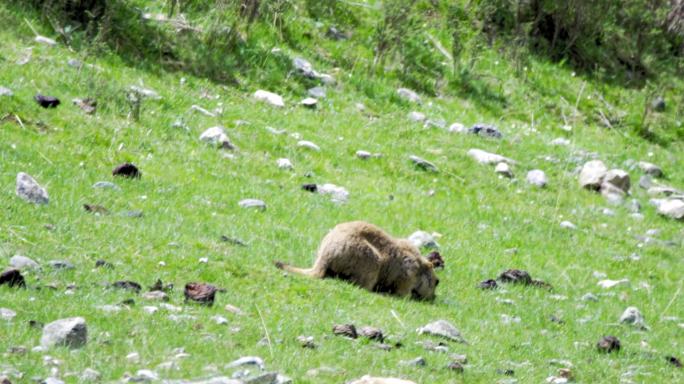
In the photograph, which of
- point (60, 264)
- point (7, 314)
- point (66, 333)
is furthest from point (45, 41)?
point (66, 333)

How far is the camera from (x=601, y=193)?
59.7ft

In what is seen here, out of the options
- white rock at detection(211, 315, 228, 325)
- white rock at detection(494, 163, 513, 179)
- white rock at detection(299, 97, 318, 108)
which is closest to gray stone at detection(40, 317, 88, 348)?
white rock at detection(211, 315, 228, 325)

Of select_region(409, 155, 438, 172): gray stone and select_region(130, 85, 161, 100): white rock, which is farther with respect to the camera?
select_region(409, 155, 438, 172): gray stone

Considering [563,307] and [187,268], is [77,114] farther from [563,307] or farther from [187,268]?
[563,307]

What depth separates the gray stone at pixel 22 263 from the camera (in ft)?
29.3

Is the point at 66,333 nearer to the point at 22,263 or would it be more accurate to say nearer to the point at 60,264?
the point at 22,263

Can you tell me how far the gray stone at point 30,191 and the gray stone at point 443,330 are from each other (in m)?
3.64

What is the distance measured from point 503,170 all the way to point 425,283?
647 centimetres

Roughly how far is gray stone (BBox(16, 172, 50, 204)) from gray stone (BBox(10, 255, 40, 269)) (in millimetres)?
1760

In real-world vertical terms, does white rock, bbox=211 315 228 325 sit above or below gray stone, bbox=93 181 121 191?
above

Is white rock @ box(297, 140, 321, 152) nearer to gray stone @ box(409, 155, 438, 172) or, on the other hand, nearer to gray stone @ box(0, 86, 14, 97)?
gray stone @ box(409, 155, 438, 172)

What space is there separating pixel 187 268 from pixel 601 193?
9749 millimetres

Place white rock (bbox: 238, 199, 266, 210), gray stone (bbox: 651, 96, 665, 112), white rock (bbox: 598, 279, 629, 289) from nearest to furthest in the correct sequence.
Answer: white rock (bbox: 238, 199, 266, 210) < white rock (bbox: 598, 279, 629, 289) < gray stone (bbox: 651, 96, 665, 112)

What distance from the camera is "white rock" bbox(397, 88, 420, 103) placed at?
64.0 ft
